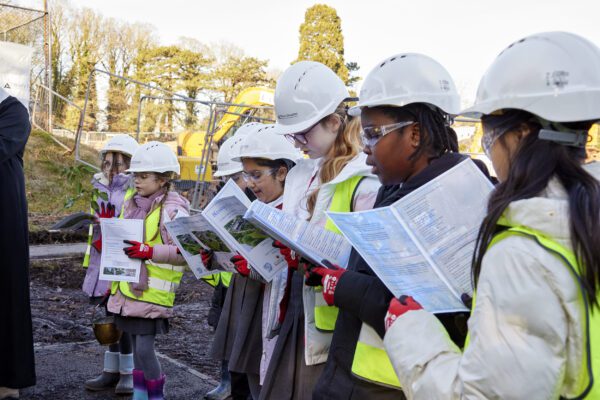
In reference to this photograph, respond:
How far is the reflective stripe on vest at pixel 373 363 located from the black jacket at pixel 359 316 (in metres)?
0.03

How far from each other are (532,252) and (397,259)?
533mm

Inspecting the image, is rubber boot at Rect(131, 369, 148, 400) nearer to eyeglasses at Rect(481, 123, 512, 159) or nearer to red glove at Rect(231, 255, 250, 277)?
red glove at Rect(231, 255, 250, 277)

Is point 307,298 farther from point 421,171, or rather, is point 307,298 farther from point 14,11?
point 14,11

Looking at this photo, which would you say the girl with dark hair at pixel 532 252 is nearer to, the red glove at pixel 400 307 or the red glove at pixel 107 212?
the red glove at pixel 400 307

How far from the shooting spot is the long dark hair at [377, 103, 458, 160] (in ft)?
6.91

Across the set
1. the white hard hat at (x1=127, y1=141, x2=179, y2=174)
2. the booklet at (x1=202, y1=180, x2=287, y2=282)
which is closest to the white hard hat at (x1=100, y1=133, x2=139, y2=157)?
the white hard hat at (x1=127, y1=141, x2=179, y2=174)

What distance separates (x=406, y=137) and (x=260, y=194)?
1.56m

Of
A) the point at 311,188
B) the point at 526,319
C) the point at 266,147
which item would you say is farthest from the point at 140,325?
the point at 526,319

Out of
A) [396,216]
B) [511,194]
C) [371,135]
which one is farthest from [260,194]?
[511,194]

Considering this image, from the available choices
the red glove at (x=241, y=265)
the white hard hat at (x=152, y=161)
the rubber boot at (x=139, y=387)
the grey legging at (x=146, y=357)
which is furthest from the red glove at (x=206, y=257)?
the rubber boot at (x=139, y=387)

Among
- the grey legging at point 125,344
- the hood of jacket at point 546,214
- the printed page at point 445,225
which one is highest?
the hood of jacket at point 546,214

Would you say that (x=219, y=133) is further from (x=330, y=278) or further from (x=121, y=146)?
(x=330, y=278)

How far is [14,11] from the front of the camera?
54.1 ft

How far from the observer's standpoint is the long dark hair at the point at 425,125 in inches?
82.9
